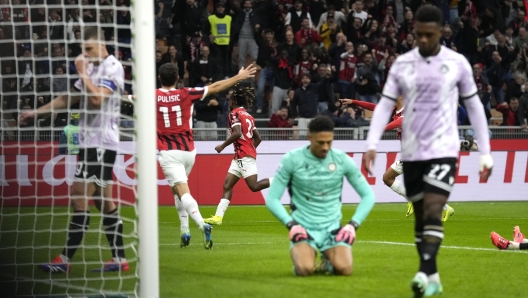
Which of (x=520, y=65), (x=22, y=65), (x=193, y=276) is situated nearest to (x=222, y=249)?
(x=193, y=276)

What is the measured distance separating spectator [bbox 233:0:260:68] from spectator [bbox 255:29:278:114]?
1.09 ft

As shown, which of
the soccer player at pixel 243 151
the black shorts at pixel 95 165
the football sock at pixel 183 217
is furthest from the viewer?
the soccer player at pixel 243 151

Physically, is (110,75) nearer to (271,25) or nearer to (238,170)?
(238,170)

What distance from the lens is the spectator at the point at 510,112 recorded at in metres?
23.4

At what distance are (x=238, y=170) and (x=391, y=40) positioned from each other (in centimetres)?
1040

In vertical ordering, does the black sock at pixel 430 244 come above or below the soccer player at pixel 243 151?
above

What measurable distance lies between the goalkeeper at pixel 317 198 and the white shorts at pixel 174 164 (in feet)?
11.1

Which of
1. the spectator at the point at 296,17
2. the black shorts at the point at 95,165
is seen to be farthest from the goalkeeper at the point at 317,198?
the spectator at the point at 296,17

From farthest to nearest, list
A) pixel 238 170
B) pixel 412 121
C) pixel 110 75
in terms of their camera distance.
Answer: pixel 238 170 → pixel 110 75 → pixel 412 121

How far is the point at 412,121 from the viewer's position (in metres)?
7.35

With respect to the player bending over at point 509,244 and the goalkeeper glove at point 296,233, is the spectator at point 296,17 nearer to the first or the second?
the player bending over at point 509,244

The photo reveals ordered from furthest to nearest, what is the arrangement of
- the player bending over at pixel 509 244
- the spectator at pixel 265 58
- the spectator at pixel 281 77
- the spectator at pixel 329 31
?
the spectator at pixel 329 31 → the spectator at pixel 265 58 → the spectator at pixel 281 77 → the player bending over at pixel 509 244

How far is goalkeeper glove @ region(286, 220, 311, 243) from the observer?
7867 millimetres

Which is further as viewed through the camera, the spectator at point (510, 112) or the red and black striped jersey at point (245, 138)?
the spectator at point (510, 112)
